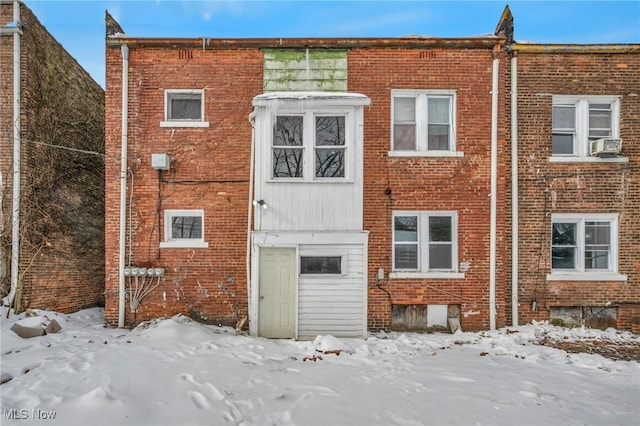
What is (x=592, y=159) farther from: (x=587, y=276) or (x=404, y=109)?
(x=404, y=109)

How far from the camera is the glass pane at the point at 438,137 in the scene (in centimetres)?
855

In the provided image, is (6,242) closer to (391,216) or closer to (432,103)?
(391,216)

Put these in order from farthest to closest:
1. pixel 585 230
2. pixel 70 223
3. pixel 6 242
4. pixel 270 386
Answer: pixel 70 223, pixel 585 230, pixel 6 242, pixel 270 386

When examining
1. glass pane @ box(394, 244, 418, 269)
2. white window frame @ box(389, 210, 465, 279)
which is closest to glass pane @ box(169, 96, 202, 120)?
white window frame @ box(389, 210, 465, 279)

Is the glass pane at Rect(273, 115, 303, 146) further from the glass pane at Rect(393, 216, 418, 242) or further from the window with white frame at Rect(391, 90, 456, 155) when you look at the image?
the glass pane at Rect(393, 216, 418, 242)

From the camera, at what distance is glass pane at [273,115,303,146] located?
8.01 meters

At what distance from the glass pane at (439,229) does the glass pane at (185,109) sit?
21.3ft

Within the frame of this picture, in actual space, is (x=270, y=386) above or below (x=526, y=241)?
below

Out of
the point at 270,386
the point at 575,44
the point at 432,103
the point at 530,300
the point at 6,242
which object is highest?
the point at 575,44

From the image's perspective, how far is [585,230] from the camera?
8.69 metres

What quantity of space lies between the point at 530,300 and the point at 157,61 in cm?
1110

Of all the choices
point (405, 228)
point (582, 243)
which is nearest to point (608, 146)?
point (582, 243)

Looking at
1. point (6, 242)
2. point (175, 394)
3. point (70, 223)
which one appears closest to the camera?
point (175, 394)

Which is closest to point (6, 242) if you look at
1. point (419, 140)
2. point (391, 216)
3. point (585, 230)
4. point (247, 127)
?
point (247, 127)
